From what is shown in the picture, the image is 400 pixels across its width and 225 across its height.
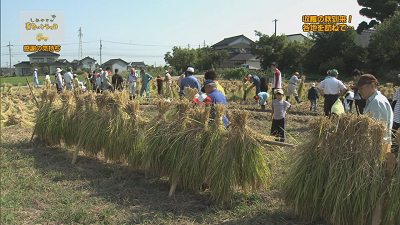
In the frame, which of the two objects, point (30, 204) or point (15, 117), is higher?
point (15, 117)

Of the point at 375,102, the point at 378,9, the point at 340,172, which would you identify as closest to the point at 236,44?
the point at 378,9

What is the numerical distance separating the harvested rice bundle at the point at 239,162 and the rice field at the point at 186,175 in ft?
0.04

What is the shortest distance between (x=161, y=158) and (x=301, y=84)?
11.4m

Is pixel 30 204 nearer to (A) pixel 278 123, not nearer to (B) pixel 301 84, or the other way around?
(A) pixel 278 123

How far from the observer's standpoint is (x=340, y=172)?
3184mm

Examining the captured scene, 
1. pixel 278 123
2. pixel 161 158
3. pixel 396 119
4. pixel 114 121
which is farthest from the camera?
pixel 278 123

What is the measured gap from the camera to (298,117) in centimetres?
1041

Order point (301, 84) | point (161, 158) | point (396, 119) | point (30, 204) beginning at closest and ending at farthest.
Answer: point (30, 204)
point (161, 158)
point (396, 119)
point (301, 84)

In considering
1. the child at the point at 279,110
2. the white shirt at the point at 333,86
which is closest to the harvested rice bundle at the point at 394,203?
the child at the point at 279,110

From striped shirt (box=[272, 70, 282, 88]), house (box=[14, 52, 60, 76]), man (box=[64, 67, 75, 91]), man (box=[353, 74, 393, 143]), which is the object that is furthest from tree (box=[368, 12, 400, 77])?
house (box=[14, 52, 60, 76])

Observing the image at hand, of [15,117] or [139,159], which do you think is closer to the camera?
[139,159]

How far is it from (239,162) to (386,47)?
2818 cm

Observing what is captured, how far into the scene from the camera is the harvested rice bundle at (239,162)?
3943 mm

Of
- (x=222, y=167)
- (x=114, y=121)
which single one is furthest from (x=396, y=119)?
(x=114, y=121)
